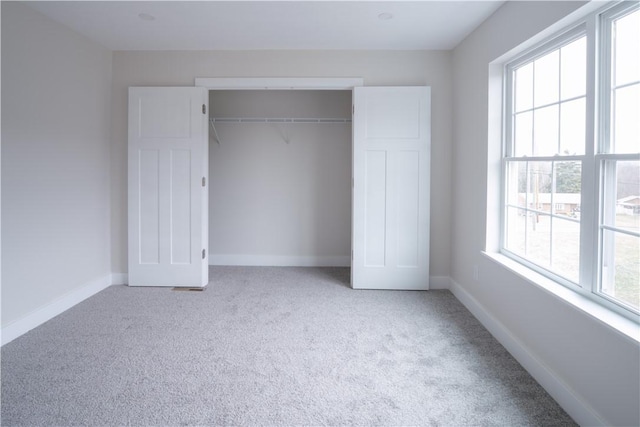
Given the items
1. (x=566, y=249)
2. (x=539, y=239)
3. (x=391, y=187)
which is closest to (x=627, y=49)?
(x=566, y=249)

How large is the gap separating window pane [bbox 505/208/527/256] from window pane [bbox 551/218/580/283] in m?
0.41

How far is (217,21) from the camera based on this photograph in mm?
3332

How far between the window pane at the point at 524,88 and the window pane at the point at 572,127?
452mm

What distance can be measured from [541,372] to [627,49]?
173 cm

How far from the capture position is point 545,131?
256 centimetres

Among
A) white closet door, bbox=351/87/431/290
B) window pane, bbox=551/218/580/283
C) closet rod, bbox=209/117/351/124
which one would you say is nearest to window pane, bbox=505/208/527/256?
window pane, bbox=551/218/580/283

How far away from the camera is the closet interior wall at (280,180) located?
510cm

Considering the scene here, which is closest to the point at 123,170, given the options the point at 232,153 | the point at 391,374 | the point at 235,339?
the point at 232,153

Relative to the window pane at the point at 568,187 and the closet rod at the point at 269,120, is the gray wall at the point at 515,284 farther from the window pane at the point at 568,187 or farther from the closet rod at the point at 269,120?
the closet rod at the point at 269,120

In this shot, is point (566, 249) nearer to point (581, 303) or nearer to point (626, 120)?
point (581, 303)

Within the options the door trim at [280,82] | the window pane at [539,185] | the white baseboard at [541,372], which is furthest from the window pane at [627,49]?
the door trim at [280,82]

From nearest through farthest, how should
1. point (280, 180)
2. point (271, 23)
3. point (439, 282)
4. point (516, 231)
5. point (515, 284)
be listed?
point (515, 284) → point (516, 231) → point (271, 23) → point (439, 282) → point (280, 180)

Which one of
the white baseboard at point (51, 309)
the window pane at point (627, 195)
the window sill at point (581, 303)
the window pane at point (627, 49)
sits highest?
the window pane at point (627, 49)

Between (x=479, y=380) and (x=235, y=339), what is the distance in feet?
5.36
